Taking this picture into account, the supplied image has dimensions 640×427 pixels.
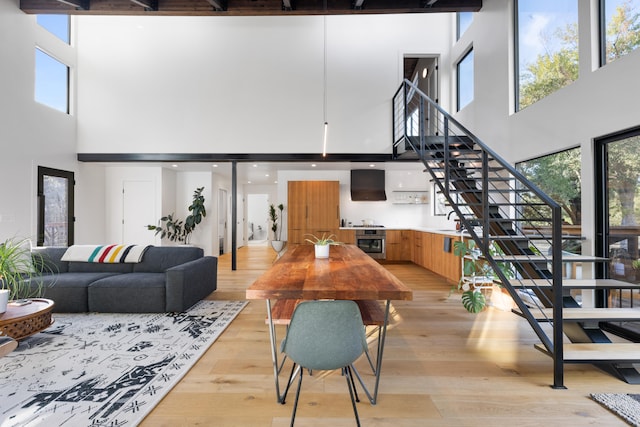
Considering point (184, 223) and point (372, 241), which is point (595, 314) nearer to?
point (372, 241)

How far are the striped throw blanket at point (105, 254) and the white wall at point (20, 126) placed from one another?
1.47 metres

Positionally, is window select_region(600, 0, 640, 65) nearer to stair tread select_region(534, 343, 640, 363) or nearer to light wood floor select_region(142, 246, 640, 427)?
stair tread select_region(534, 343, 640, 363)

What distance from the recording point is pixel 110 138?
6.00 meters

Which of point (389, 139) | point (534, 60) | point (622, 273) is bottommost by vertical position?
point (622, 273)

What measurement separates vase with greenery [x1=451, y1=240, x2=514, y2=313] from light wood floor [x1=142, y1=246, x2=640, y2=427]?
30cm

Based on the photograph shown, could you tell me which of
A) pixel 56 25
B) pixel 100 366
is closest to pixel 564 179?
pixel 100 366

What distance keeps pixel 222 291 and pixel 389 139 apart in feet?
14.2

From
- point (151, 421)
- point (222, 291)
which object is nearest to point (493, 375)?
point (151, 421)

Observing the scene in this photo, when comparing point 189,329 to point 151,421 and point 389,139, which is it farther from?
point 389,139

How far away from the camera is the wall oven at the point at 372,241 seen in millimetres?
7100

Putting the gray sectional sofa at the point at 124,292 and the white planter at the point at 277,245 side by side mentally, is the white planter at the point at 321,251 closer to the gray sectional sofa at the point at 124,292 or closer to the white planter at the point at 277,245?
the gray sectional sofa at the point at 124,292

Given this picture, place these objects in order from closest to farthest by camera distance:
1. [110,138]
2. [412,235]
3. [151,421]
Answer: [151,421] → [110,138] → [412,235]

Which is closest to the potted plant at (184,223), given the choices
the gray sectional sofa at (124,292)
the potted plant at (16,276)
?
the potted plant at (16,276)

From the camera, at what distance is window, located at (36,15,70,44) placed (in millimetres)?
5293
